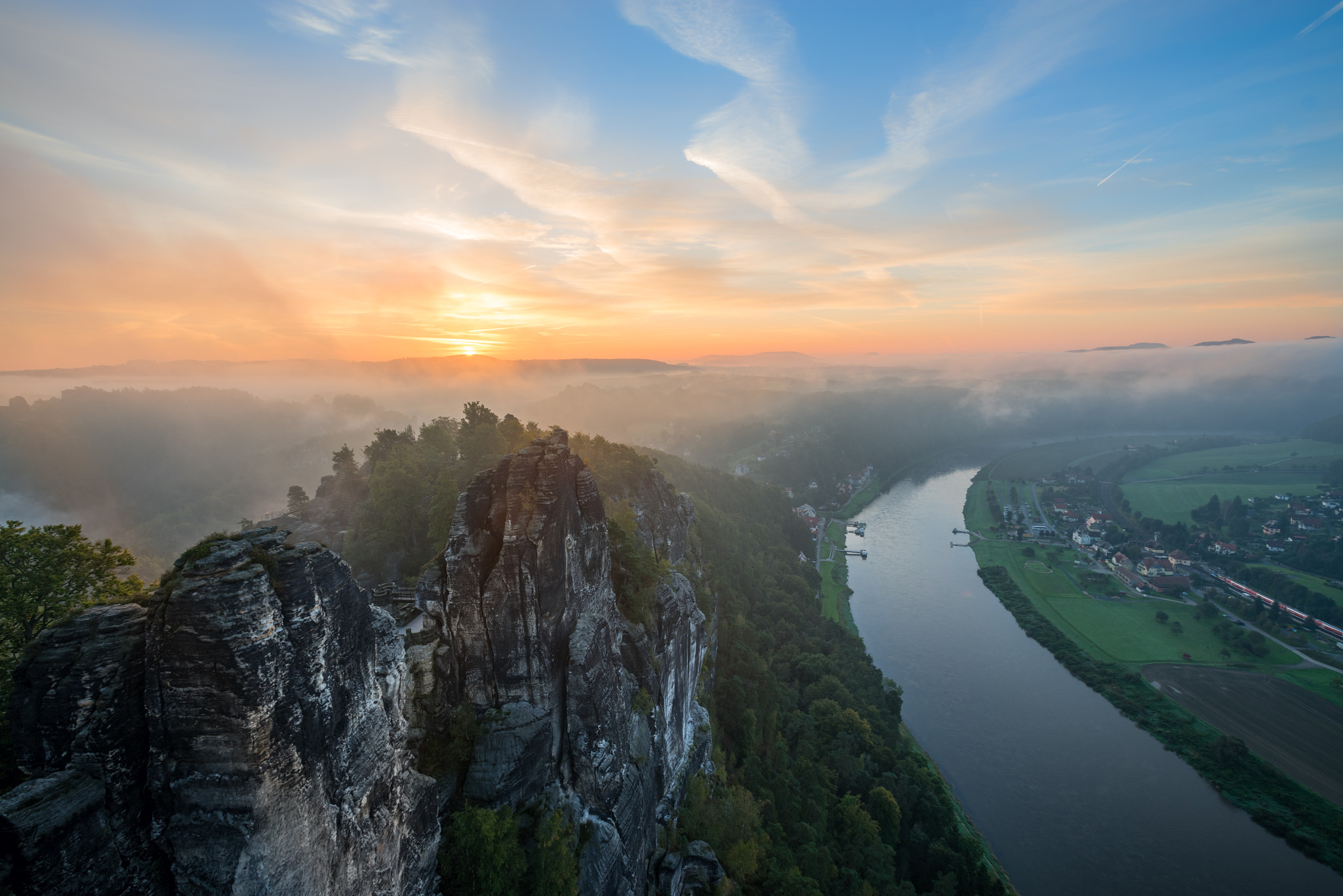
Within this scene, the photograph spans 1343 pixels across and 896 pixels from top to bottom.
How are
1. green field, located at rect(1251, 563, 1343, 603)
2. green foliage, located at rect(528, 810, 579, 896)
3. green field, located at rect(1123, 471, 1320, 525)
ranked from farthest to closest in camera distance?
green field, located at rect(1123, 471, 1320, 525), green field, located at rect(1251, 563, 1343, 603), green foliage, located at rect(528, 810, 579, 896)

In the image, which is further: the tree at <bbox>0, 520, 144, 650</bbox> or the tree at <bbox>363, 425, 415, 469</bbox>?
the tree at <bbox>363, 425, 415, 469</bbox>

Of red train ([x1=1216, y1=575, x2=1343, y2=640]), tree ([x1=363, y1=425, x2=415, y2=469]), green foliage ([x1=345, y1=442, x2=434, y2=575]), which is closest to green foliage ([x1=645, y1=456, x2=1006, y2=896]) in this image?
green foliage ([x1=345, y1=442, x2=434, y2=575])

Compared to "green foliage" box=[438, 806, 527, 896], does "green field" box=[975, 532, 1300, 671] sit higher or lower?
lower

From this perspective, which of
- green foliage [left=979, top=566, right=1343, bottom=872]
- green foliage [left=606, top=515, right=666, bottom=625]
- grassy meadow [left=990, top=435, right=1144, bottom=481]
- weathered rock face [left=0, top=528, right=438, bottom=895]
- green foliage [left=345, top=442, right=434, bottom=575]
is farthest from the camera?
grassy meadow [left=990, top=435, right=1144, bottom=481]

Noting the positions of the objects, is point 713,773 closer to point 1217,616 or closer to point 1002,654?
point 1002,654

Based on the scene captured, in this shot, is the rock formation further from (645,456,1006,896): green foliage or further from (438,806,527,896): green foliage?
(645,456,1006,896): green foliage

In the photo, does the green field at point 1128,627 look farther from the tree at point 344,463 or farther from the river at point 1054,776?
the tree at point 344,463

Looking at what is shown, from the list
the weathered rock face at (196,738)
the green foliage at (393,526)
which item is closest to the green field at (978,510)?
the green foliage at (393,526)

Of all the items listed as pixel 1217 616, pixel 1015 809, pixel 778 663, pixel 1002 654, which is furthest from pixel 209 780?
pixel 1217 616
